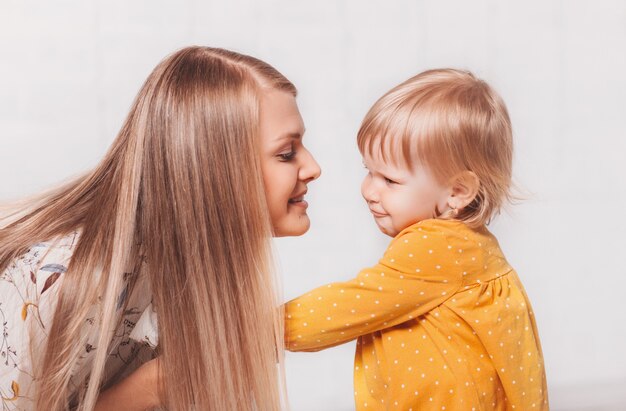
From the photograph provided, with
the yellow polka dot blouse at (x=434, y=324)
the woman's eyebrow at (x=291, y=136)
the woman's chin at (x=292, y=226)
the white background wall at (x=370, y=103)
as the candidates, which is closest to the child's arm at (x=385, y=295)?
the yellow polka dot blouse at (x=434, y=324)

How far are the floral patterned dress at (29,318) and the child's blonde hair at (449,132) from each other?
18.9 inches

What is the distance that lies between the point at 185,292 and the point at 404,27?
4.00 feet

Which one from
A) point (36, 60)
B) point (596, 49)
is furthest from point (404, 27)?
point (36, 60)

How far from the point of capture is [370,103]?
2672mm

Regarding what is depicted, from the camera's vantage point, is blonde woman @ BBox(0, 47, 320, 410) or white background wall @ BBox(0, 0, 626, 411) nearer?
blonde woman @ BBox(0, 47, 320, 410)

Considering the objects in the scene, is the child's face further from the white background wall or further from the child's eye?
the white background wall

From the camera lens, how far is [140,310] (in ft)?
5.92

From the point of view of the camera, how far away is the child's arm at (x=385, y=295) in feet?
5.53

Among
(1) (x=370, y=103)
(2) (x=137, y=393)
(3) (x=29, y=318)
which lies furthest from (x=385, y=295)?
(1) (x=370, y=103)

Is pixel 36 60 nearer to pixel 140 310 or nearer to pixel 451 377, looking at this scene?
pixel 140 310

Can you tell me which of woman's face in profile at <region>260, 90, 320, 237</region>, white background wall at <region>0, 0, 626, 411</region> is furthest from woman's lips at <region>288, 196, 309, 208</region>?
white background wall at <region>0, 0, 626, 411</region>

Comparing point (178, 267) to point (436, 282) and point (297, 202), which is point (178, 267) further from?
point (436, 282)

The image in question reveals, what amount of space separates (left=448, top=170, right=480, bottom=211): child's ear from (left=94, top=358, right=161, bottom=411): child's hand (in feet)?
1.81

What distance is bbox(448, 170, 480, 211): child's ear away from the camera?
1737 millimetres
